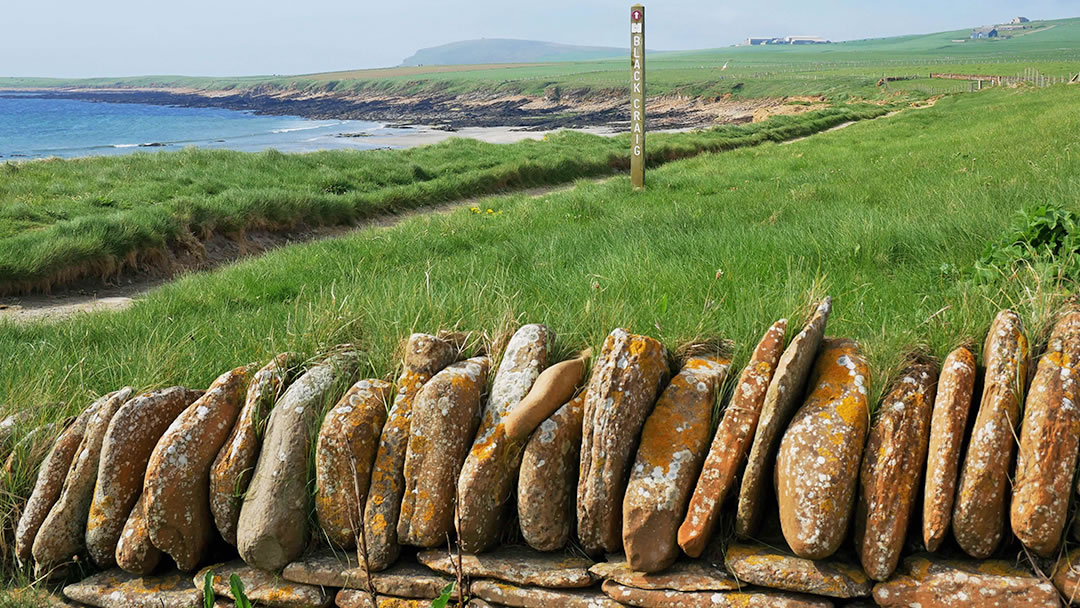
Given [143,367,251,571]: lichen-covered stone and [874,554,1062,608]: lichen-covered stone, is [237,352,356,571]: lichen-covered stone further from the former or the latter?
[874,554,1062,608]: lichen-covered stone

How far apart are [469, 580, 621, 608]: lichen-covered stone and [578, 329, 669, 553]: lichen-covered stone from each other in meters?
0.19

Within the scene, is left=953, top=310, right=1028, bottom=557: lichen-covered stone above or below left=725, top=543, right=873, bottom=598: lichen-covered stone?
above

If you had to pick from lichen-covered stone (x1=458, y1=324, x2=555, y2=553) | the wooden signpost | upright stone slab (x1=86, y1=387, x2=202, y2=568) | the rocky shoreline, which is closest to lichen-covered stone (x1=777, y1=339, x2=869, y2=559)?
lichen-covered stone (x1=458, y1=324, x2=555, y2=553)

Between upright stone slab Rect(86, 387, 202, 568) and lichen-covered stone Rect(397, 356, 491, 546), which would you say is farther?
upright stone slab Rect(86, 387, 202, 568)

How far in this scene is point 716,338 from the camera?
140 inches

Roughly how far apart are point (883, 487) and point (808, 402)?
39 centimetres

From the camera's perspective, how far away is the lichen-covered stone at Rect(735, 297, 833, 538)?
2809 mm

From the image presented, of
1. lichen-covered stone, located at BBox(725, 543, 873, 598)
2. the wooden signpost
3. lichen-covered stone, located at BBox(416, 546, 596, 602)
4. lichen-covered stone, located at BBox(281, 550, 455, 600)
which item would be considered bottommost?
lichen-covered stone, located at BBox(281, 550, 455, 600)

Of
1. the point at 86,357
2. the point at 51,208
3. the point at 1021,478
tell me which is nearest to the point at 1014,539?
the point at 1021,478

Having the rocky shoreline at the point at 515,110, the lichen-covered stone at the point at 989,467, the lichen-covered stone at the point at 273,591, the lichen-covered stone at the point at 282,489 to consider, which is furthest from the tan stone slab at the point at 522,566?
the rocky shoreline at the point at 515,110

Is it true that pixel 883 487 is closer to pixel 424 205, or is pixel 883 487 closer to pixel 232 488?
pixel 232 488

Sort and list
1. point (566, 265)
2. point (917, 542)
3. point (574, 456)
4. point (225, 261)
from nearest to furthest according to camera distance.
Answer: point (917, 542) → point (574, 456) → point (566, 265) → point (225, 261)

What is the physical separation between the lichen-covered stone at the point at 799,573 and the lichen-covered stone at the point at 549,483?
0.66m

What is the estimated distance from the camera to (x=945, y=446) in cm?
269
